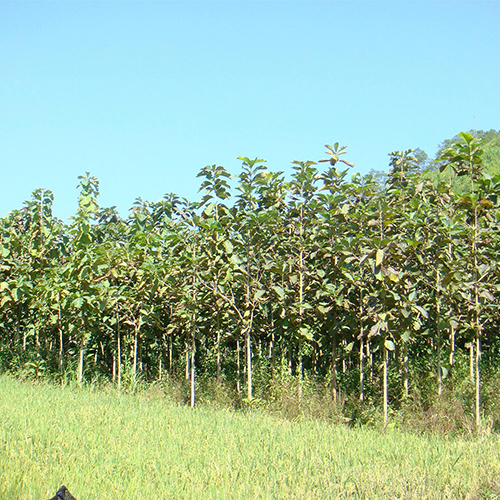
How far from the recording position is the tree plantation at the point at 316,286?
734 cm

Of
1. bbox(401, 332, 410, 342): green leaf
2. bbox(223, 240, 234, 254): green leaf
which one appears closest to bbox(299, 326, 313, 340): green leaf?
bbox(401, 332, 410, 342): green leaf

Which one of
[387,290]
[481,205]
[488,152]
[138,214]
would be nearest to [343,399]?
[387,290]

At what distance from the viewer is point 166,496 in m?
4.24

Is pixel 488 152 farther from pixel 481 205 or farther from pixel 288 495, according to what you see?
pixel 288 495

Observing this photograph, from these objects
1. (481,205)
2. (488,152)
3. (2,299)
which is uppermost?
(488,152)

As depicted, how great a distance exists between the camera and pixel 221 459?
516 cm

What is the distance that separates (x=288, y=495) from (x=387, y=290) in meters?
3.55

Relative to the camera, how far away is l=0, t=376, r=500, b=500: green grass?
14.4 ft

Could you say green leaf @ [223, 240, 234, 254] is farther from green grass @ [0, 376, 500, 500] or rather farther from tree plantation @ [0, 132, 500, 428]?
green grass @ [0, 376, 500, 500]

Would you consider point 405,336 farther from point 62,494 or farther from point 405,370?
point 62,494

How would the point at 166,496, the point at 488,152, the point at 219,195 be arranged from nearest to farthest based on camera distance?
1. the point at 166,496
2. the point at 219,195
3. the point at 488,152

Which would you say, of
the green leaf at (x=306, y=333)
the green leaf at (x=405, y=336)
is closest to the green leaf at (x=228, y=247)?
the green leaf at (x=306, y=333)

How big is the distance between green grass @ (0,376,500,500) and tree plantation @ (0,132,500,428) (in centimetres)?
145

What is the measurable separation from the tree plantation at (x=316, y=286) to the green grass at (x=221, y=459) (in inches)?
57.0
